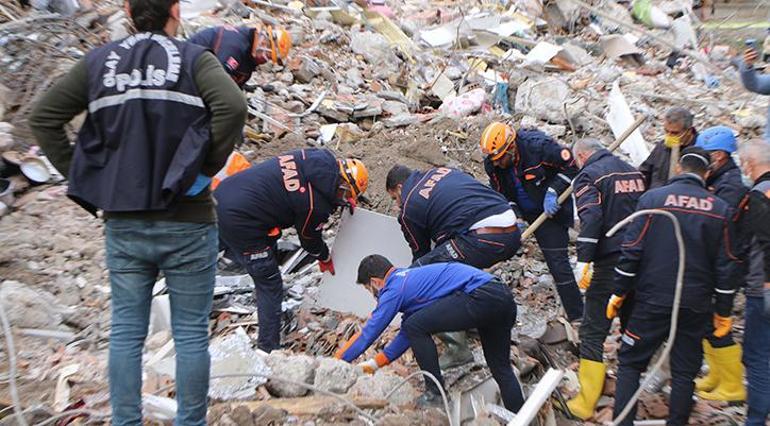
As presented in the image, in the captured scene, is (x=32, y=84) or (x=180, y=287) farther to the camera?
(x=32, y=84)

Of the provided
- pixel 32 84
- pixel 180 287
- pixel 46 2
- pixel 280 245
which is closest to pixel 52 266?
pixel 280 245

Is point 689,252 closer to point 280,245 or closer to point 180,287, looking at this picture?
point 180,287

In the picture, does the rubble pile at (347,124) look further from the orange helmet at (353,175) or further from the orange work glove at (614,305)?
the orange helmet at (353,175)

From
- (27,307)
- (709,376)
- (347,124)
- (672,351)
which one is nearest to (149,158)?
(27,307)

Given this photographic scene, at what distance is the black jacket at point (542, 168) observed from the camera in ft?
19.0

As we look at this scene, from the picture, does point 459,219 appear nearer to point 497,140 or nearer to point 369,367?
point 497,140

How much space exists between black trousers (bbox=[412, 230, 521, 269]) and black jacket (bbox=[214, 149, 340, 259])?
0.84 metres

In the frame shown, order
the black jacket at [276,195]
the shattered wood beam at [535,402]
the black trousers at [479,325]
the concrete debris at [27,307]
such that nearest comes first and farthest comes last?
the shattered wood beam at [535,402] < the black trousers at [479,325] < the concrete debris at [27,307] < the black jacket at [276,195]

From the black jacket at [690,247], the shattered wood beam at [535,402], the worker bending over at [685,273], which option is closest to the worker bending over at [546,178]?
the worker bending over at [685,273]

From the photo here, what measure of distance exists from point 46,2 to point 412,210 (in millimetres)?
6321

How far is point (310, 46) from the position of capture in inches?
461

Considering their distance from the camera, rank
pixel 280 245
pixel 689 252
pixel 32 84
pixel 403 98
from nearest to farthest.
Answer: pixel 689 252 → pixel 280 245 → pixel 32 84 → pixel 403 98

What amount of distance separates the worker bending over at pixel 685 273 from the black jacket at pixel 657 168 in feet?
3.56

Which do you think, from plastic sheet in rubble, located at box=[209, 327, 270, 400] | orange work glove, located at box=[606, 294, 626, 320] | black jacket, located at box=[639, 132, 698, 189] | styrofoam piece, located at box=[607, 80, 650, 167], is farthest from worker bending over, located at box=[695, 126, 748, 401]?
styrofoam piece, located at box=[607, 80, 650, 167]
